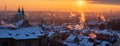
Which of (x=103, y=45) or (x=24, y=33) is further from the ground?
(x=24, y=33)

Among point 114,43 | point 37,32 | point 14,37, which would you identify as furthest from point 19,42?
point 114,43

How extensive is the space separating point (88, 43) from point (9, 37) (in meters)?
17.7

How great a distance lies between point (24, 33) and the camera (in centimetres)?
3884

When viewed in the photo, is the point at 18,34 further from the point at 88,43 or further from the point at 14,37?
the point at 88,43

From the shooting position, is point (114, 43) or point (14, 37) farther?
point (114, 43)

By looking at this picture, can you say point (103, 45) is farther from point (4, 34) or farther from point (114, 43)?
point (4, 34)

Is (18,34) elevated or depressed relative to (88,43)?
elevated

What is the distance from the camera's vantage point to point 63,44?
165ft

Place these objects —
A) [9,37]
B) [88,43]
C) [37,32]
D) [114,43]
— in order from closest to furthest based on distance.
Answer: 1. [9,37]
2. [37,32]
3. [114,43]
4. [88,43]

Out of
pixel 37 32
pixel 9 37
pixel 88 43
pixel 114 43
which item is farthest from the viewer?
pixel 88 43

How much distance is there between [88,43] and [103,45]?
2.70m

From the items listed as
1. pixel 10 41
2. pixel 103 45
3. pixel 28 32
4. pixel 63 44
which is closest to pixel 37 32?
pixel 28 32

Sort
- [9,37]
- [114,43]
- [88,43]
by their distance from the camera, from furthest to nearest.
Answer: [88,43] → [114,43] → [9,37]

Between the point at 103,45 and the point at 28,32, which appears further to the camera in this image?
the point at 103,45
